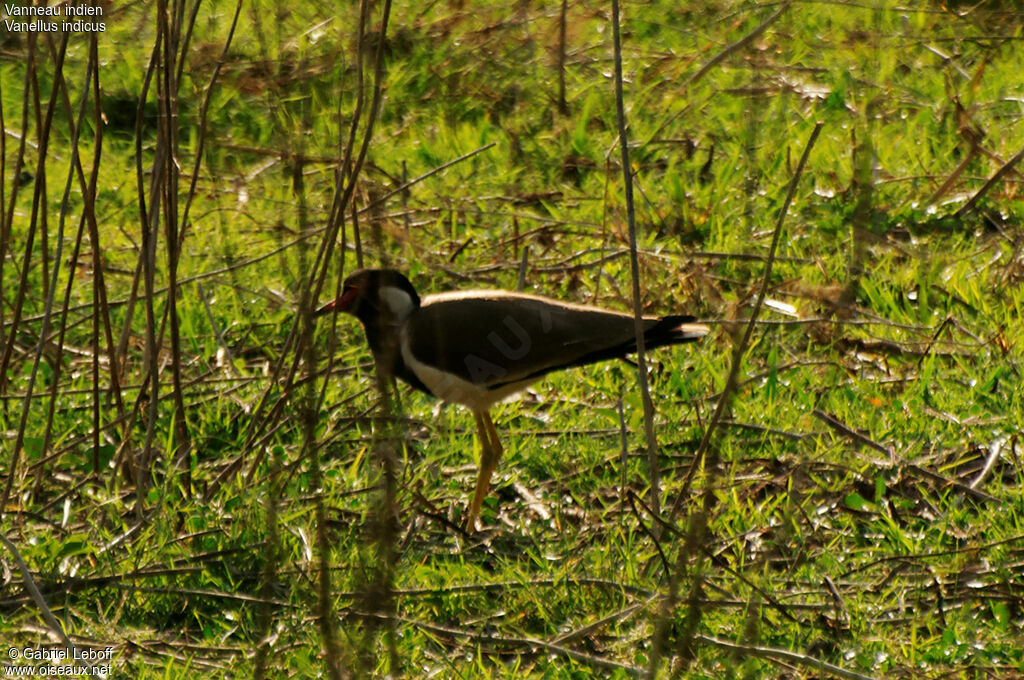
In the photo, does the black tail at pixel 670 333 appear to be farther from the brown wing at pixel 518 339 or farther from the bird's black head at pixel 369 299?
the bird's black head at pixel 369 299

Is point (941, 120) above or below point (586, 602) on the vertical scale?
above

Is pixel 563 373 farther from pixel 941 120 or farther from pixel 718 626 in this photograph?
pixel 941 120

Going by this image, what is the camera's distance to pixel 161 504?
3740 mm

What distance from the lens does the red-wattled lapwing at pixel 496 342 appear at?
13.4ft

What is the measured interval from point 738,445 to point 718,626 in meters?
0.89

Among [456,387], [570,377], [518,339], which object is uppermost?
[518,339]

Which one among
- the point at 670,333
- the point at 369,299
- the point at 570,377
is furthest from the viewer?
the point at 570,377

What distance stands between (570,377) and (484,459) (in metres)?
0.80

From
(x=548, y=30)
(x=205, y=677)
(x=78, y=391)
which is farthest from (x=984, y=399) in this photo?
(x=548, y=30)

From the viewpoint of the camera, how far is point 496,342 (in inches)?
164

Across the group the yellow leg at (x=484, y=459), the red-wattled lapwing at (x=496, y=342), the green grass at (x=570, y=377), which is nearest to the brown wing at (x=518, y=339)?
the red-wattled lapwing at (x=496, y=342)

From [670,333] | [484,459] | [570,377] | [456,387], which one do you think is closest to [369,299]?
[456,387]

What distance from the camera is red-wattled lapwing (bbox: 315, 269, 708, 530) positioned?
409 cm

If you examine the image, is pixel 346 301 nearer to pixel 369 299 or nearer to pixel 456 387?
pixel 369 299
